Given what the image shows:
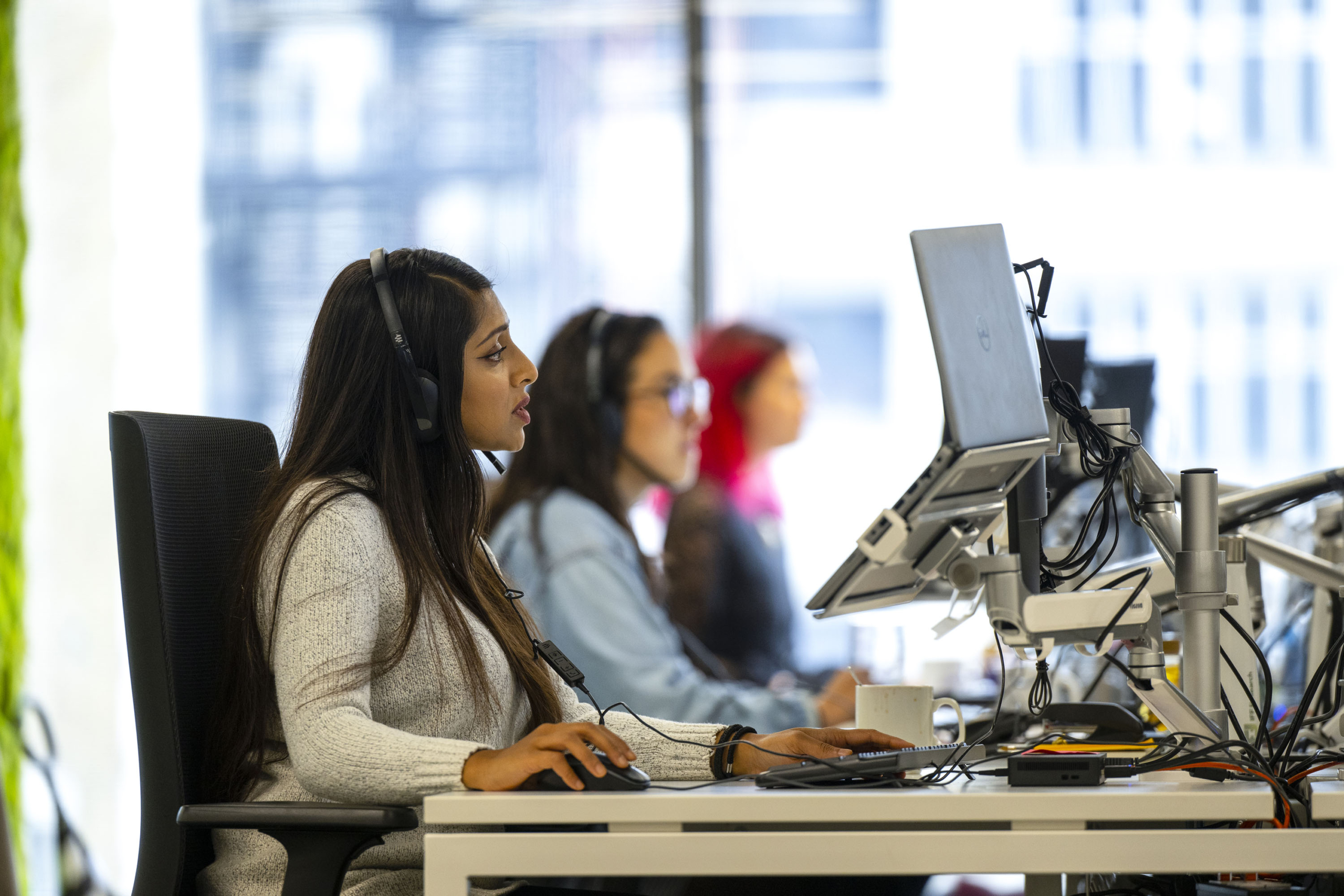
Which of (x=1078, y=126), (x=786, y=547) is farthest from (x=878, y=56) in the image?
(x=786, y=547)

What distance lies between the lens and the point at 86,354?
11.5ft

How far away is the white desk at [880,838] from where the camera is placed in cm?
88

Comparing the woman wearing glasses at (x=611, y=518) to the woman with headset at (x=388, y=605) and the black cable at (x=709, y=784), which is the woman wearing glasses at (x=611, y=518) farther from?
the black cable at (x=709, y=784)

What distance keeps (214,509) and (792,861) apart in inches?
29.1

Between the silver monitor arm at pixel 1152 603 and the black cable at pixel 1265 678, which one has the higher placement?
the silver monitor arm at pixel 1152 603

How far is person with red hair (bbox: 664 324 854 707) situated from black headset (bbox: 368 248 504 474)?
1817 millimetres

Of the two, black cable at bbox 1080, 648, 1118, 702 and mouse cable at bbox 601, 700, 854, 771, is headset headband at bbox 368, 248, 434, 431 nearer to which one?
mouse cable at bbox 601, 700, 854, 771

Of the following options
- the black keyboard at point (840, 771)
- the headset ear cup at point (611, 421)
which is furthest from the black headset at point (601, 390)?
the black keyboard at point (840, 771)

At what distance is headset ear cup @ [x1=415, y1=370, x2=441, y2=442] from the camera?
1.31 meters

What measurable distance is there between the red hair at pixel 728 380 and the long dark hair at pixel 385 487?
6.57ft

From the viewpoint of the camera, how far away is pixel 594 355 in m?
2.50

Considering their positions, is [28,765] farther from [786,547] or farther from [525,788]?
[525,788]

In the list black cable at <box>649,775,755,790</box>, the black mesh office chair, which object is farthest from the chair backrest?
black cable at <box>649,775,755,790</box>

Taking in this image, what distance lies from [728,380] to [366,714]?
244cm
